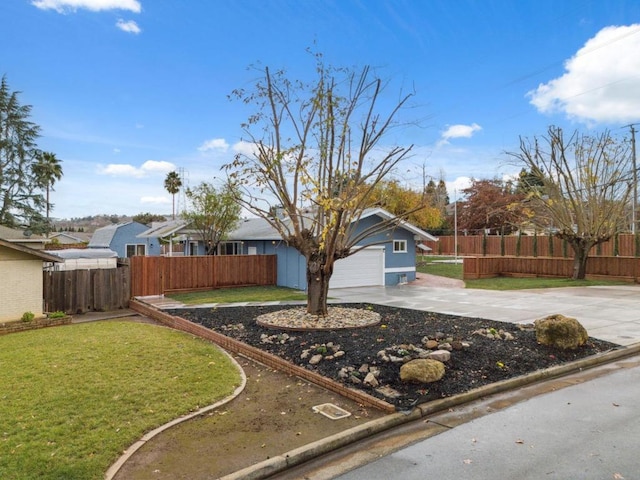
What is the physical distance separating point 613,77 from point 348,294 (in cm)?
1453

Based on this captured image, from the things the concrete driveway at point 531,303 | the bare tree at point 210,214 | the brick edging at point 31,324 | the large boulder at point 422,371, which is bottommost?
the brick edging at point 31,324

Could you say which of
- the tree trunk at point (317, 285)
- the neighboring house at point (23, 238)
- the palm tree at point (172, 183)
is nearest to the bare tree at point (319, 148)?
the tree trunk at point (317, 285)

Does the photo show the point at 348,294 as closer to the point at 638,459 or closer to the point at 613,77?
the point at 638,459

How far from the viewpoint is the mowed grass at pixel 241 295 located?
15031 mm

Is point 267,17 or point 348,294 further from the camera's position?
point 348,294

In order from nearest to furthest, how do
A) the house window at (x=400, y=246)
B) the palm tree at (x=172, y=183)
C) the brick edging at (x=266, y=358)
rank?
the brick edging at (x=266, y=358) < the house window at (x=400, y=246) < the palm tree at (x=172, y=183)

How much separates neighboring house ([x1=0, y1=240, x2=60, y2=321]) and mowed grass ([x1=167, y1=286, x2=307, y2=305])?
426cm

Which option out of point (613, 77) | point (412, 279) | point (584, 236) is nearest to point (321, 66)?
point (412, 279)

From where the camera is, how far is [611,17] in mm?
15367

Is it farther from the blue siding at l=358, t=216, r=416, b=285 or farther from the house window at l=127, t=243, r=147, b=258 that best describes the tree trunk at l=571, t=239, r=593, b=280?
the house window at l=127, t=243, r=147, b=258

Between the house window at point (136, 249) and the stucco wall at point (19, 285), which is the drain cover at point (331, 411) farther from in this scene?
the house window at point (136, 249)

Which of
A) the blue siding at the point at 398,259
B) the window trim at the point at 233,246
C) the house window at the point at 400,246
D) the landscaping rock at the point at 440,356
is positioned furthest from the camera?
the window trim at the point at 233,246

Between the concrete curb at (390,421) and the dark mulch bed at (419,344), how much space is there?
133 millimetres

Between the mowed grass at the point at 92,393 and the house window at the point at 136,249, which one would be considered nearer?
the mowed grass at the point at 92,393
